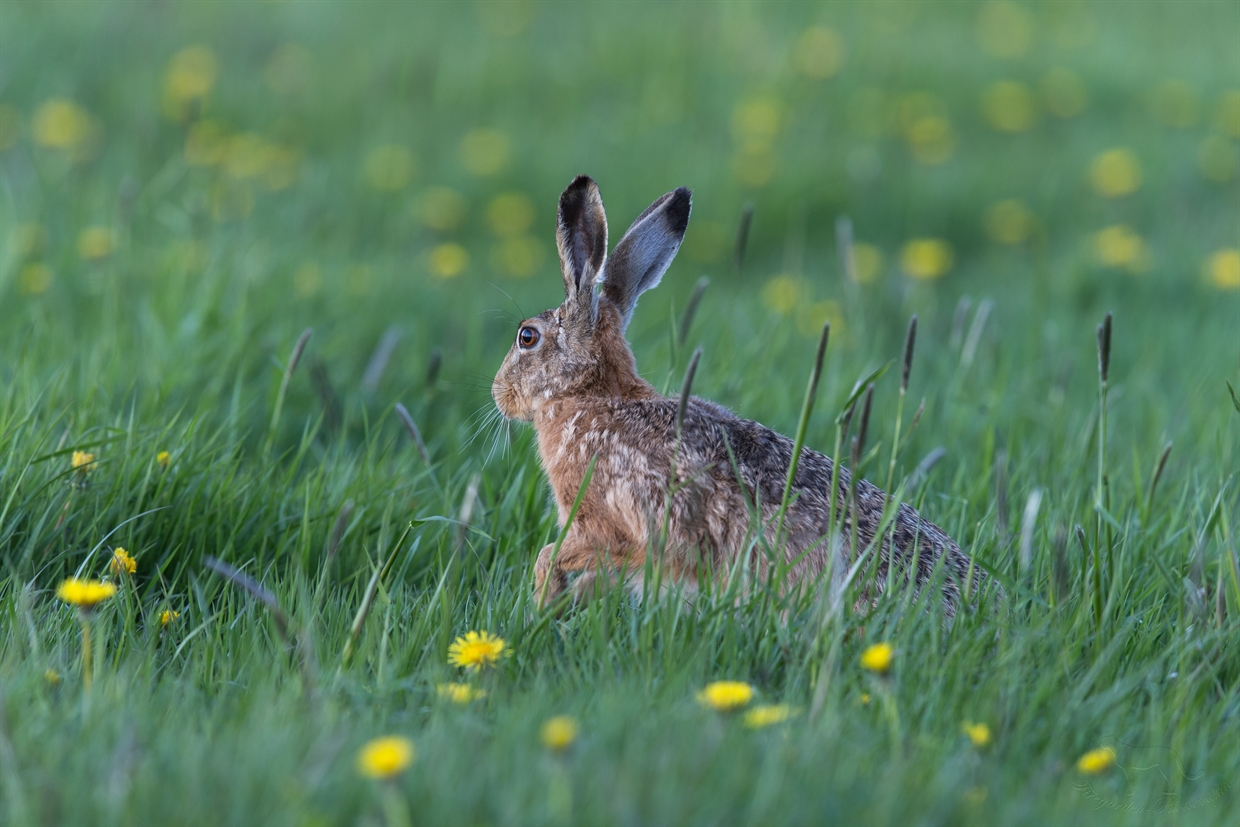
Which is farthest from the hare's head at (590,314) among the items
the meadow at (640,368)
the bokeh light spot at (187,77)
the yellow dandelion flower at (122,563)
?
the bokeh light spot at (187,77)

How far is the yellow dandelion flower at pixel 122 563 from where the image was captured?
3422 mm

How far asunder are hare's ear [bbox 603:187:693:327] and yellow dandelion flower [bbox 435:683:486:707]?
1951 mm

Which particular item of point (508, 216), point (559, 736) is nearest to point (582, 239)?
point (559, 736)

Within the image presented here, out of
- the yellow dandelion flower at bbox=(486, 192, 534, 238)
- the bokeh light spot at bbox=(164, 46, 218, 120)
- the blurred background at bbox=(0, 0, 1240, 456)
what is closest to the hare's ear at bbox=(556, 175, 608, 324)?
the blurred background at bbox=(0, 0, 1240, 456)

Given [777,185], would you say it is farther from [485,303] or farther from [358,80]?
[358,80]

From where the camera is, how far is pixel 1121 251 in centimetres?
770

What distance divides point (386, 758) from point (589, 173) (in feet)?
23.4

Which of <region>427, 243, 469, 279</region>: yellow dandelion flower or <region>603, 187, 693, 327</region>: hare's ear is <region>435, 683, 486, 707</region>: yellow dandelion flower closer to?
<region>603, 187, 693, 327</region>: hare's ear

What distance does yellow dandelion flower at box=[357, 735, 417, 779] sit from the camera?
211 centimetres

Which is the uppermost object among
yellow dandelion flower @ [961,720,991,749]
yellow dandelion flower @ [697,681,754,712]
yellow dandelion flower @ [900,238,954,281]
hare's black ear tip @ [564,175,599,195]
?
hare's black ear tip @ [564,175,599,195]

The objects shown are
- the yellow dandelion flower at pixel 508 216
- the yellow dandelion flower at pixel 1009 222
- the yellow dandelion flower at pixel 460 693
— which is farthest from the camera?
the yellow dandelion flower at pixel 1009 222

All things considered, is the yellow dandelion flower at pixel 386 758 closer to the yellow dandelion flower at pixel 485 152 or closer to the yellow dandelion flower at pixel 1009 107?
the yellow dandelion flower at pixel 485 152

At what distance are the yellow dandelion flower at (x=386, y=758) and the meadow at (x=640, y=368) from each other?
1.2 inches

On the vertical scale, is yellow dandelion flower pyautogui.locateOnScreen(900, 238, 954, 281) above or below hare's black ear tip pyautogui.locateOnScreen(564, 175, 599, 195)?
below
